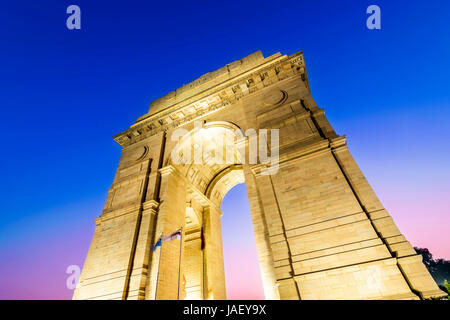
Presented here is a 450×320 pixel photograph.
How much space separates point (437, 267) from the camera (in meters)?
54.5

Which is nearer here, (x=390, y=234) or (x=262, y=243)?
(x=390, y=234)

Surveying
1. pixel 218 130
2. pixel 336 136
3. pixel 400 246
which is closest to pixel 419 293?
pixel 400 246

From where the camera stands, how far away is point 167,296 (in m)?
10.1

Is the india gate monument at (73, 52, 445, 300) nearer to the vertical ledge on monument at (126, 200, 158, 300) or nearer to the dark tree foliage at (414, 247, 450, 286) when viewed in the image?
the vertical ledge on monument at (126, 200, 158, 300)

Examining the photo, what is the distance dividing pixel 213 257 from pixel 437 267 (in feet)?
219

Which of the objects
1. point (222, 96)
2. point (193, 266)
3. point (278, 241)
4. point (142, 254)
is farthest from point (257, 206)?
point (193, 266)

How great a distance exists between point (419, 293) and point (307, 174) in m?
4.93

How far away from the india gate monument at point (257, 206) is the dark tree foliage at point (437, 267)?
196ft

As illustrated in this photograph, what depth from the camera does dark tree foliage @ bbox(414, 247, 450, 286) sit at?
52.5 metres

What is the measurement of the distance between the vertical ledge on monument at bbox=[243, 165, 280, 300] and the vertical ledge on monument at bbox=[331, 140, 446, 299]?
3676 millimetres

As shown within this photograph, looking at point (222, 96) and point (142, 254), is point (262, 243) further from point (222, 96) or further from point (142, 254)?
point (222, 96)

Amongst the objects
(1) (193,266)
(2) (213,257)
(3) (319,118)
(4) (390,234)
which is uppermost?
(3) (319,118)

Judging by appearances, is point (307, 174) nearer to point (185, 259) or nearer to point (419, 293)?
point (419, 293)

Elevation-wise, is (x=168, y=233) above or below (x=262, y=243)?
above
